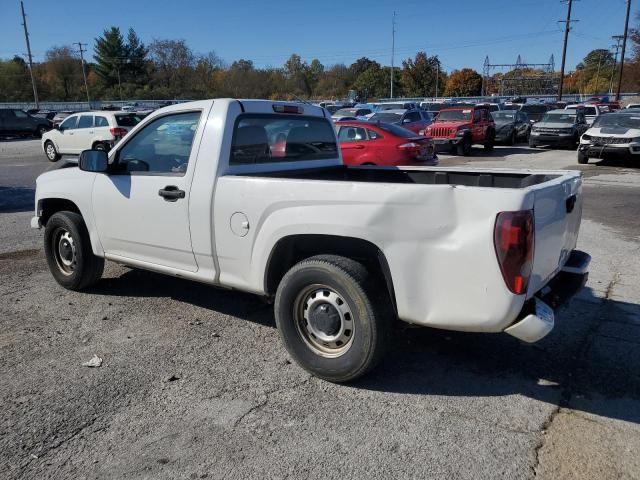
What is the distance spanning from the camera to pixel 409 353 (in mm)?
4082

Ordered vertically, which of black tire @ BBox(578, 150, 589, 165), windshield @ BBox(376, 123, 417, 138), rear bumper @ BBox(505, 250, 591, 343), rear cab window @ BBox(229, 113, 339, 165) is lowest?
black tire @ BBox(578, 150, 589, 165)

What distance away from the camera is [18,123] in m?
32.9

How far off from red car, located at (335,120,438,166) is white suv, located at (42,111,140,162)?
8858 mm

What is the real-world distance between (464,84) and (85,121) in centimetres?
8635

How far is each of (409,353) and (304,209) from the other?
4.74ft

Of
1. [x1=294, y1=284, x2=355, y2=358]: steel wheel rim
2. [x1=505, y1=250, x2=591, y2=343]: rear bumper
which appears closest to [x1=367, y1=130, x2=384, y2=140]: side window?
[x1=505, y1=250, x2=591, y2=343]: rear bumper

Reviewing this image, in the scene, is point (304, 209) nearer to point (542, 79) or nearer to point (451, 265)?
point (451, 265)

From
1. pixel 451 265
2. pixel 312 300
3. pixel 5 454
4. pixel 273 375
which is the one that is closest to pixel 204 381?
pixel 273 375

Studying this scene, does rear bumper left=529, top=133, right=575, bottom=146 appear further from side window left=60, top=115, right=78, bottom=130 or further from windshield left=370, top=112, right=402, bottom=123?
side window left=60, top=115, right=78, bottom=130

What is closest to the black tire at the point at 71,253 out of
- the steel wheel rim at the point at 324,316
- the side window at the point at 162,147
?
the side window at the point at 162,147

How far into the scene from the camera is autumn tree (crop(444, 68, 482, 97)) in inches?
3770

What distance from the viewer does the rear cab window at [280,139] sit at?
424cm

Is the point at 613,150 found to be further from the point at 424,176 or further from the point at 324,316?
the point at 324,316

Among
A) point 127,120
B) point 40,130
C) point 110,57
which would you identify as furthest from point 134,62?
point 127,120
